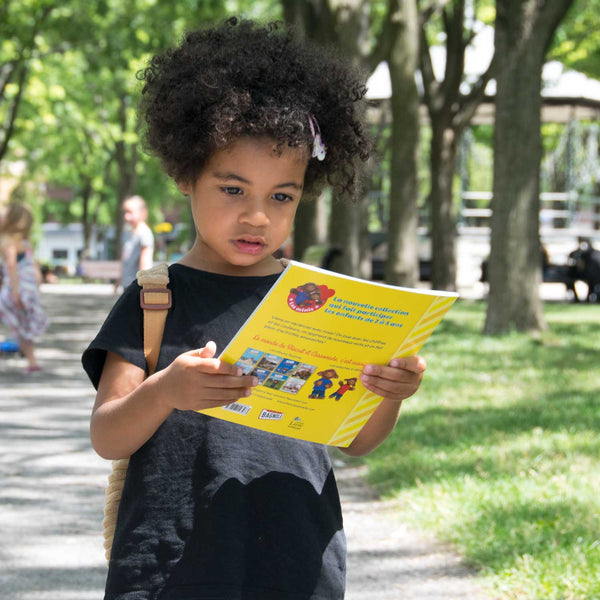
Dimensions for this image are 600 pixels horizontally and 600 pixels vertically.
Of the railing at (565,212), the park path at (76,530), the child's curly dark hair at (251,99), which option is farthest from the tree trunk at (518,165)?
the railing at (565,212)

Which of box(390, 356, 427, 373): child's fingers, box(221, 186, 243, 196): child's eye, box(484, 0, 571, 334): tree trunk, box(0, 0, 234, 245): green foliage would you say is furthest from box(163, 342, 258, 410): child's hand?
box(484, 0, 571, 334): tree trunk

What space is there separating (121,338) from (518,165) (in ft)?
33.2

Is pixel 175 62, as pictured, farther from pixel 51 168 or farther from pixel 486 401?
pixel 51 168

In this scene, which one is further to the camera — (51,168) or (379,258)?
(51,168)

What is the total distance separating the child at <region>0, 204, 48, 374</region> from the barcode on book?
8888 mm

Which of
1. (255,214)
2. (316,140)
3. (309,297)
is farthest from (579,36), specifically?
(309,297)

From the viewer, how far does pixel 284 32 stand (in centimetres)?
268

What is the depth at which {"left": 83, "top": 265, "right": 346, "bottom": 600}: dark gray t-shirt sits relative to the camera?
2174 millimetres

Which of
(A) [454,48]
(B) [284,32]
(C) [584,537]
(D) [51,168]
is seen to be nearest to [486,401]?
(C) [584,537]

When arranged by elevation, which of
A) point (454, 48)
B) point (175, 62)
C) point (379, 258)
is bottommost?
point (379, 258)

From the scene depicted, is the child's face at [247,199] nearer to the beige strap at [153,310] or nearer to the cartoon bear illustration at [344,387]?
the beige strap at [153,310]

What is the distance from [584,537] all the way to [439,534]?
641mm

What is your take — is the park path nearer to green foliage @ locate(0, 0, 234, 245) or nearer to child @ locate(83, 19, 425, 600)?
child @ locate(83, 19, 425, 600)

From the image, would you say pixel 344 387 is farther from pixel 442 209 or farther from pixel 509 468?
pixel 442 209
